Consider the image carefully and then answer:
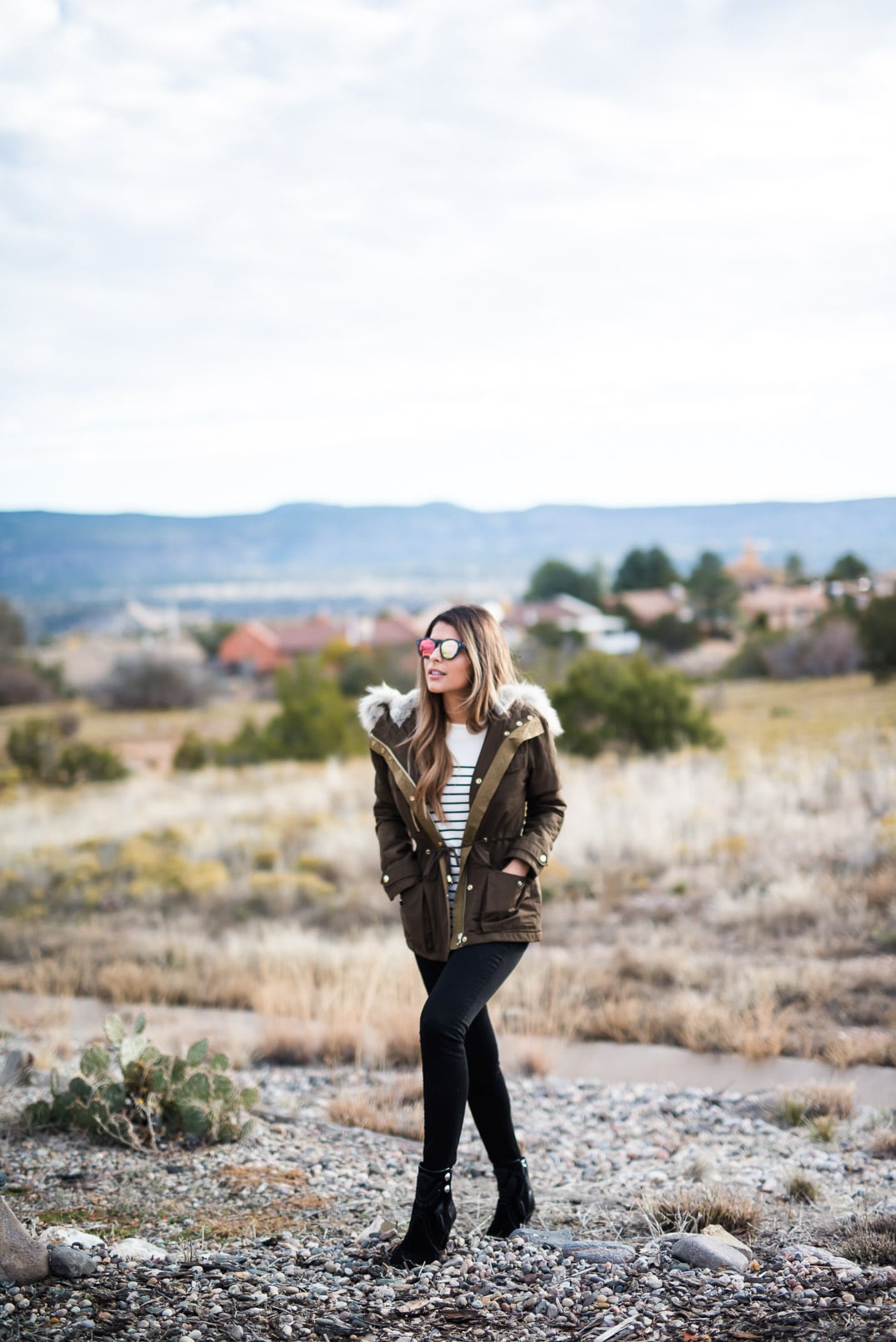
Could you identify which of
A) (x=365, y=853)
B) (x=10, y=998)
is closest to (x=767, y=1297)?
(x=10, y=998)

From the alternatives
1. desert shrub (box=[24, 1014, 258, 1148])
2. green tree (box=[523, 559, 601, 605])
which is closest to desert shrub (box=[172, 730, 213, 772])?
A: desert shrub (box=[24, 1014, 258, 1148])

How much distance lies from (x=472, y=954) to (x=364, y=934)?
5501mm

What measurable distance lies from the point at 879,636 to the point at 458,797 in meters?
12.2

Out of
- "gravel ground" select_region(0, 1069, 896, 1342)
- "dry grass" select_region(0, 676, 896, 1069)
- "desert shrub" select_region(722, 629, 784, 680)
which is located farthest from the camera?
"desert shrub" select_region(722, 629, 784, 680)

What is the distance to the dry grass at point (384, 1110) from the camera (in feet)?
16.8

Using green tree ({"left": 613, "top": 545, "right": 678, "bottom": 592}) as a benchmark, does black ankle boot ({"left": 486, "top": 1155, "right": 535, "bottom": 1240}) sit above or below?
below

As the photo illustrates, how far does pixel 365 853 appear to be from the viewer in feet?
38.4

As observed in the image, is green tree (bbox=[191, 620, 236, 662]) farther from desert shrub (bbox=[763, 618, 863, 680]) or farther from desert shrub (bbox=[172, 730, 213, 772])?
desert shrub (bbox=[763, 618, 863, 680])

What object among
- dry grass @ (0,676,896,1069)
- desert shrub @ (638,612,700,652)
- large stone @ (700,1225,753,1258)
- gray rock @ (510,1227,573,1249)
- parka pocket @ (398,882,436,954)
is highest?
desert shrub @ (638,612,700,652)

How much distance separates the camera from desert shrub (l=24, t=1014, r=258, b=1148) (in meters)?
4.63

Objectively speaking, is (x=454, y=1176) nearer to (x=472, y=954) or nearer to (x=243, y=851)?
(x=472, y=954)

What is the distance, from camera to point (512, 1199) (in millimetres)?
3730

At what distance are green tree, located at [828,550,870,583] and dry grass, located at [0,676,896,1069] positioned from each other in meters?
1.46

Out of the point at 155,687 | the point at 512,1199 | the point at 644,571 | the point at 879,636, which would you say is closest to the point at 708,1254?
the point at 512,1199
